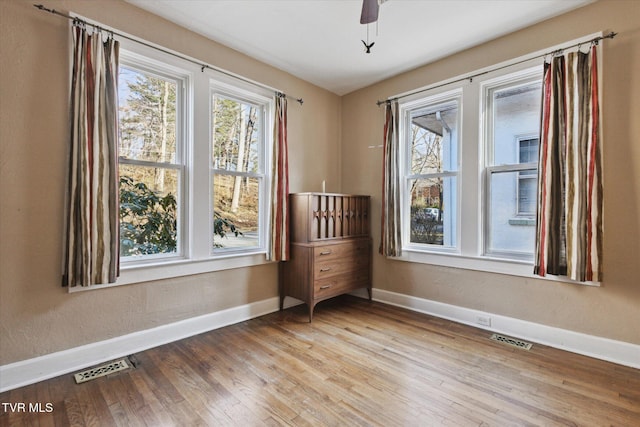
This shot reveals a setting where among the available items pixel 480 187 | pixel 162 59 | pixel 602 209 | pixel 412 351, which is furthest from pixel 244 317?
pixel 602 209

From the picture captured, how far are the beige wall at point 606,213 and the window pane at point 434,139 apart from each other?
388mm

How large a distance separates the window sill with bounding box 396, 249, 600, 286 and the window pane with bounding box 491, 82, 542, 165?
98 cm

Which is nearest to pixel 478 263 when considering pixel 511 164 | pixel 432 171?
pixel 511 164

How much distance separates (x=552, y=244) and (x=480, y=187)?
82 cm

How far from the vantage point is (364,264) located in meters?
3.82

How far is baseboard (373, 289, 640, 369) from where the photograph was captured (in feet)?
7.52

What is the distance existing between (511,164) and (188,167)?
123 inches

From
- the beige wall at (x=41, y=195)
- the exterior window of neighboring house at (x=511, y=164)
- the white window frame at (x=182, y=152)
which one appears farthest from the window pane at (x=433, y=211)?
the beige wall at (x=41, y=195)

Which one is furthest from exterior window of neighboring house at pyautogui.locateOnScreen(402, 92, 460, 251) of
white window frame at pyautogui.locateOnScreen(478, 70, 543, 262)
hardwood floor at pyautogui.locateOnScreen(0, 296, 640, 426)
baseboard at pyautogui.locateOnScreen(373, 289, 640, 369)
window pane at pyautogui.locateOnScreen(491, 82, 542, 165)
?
hardwood floor at pyautogui.locateOnScreen(0, 296, 640, 426)

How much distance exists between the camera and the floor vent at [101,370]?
2.08m

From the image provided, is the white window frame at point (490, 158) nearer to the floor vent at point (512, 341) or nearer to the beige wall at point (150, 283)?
the beige wall at point (150, 283)

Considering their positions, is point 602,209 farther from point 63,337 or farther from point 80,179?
point 63,337

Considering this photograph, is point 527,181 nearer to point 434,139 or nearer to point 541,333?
point 434,139

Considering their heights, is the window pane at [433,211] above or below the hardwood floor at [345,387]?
above
